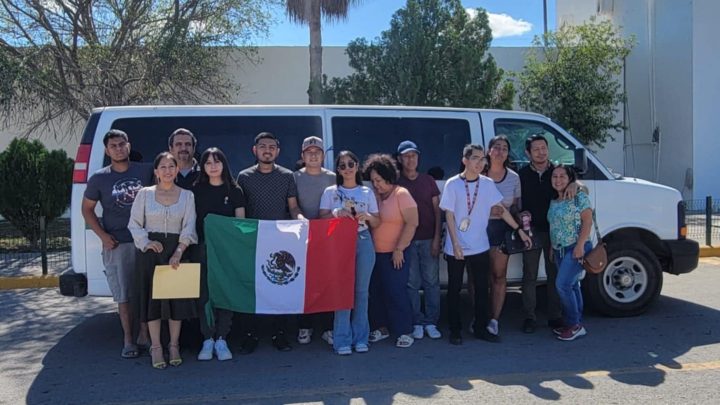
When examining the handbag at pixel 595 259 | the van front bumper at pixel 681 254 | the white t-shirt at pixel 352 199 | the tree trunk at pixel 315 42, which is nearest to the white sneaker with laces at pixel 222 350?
the white t-shirt at pixel 352 199

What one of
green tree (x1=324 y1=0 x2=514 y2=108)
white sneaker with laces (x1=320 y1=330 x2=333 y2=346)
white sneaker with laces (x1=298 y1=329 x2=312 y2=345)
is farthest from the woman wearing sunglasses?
green tree (x1=324 y1=0 x2=514 y2=108)

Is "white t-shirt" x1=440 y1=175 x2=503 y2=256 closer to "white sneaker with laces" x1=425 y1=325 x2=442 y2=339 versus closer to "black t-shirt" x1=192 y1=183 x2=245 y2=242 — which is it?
"white sneaker with laces" x1=425 y1=325 x2=442 y2=339

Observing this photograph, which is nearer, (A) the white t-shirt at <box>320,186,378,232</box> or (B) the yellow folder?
(B) the yellow folder

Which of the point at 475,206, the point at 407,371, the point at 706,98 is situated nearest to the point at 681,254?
the point at 475,206

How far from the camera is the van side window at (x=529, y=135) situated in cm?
639

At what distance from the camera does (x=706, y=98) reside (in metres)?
17.3

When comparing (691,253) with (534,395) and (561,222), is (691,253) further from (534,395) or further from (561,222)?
(534,395)

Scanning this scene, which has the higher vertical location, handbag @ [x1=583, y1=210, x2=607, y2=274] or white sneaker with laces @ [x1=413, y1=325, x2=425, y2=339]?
handbag @ [x1=583, y1=210, x2=607, y2=274]

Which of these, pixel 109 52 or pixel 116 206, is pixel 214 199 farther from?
pixel 109 52

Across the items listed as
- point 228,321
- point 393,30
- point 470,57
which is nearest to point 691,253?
point 228,321

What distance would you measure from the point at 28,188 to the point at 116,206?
27.3 feet

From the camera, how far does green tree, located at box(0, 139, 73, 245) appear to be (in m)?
12.1

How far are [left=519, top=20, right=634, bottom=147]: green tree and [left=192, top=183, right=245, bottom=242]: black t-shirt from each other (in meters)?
13.0

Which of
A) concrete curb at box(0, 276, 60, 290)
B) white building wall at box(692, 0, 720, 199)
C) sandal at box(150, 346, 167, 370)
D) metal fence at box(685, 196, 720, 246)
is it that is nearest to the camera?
sandal at box(150, 346, 167, 370)
